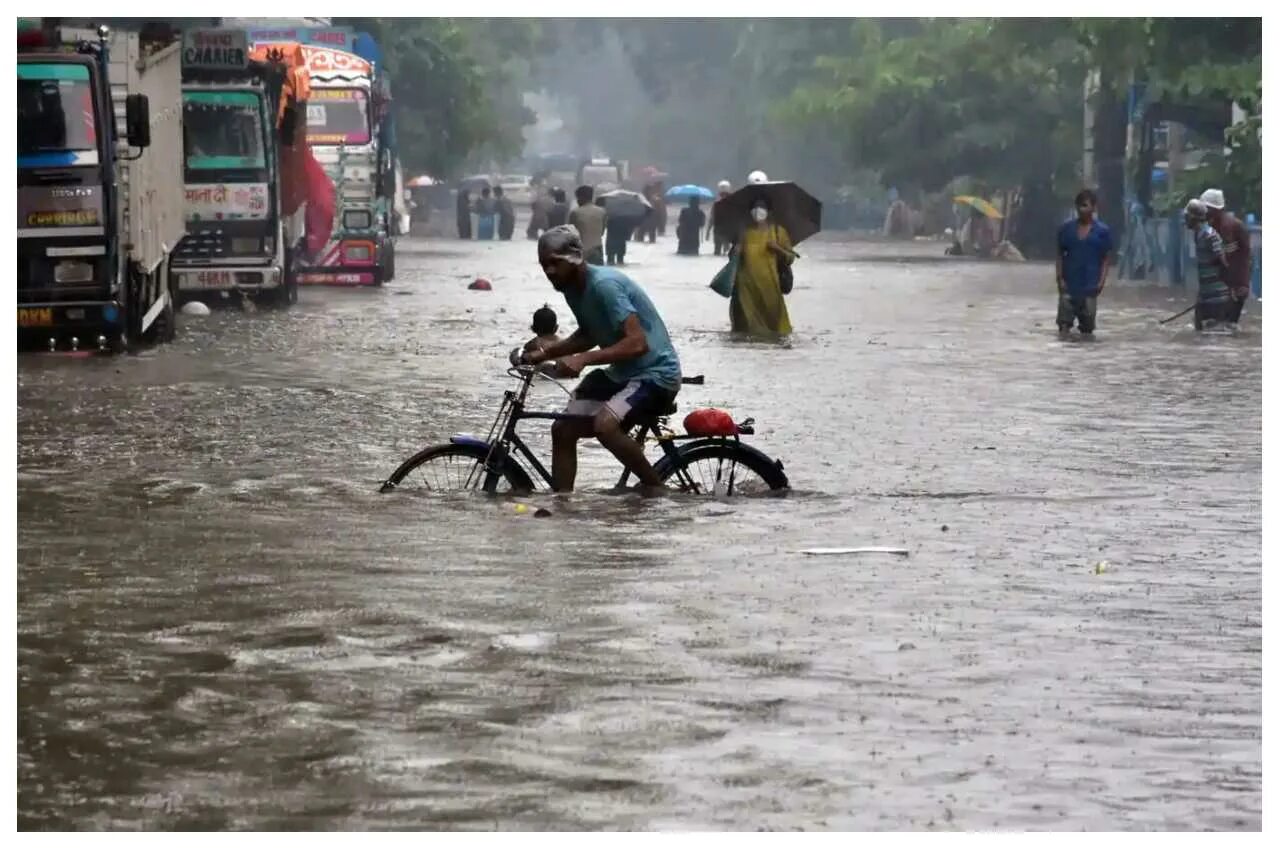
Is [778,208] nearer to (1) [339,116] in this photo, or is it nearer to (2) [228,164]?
(2) [228,164]

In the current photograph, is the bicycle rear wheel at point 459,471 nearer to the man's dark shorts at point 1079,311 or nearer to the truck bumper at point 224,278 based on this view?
the man's dark shorts at point 1079,311

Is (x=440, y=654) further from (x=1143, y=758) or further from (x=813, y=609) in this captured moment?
(x=1143, y=758)

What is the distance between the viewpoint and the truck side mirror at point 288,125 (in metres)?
31.0

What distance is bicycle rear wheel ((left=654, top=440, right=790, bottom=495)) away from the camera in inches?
482

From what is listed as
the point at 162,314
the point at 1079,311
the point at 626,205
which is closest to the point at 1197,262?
the point at 1079,311

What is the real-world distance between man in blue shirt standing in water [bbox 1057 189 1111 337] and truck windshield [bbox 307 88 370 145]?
12958 millimetres

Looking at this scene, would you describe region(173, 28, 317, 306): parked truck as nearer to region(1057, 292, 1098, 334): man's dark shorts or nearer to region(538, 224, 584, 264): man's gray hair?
region(1057, 292, 1098, 334): man's dark shorts

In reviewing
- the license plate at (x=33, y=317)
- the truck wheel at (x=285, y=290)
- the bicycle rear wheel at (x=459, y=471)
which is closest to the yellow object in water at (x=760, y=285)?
the truck wheel at (x=285, y=290)

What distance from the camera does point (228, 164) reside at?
29.8 metres

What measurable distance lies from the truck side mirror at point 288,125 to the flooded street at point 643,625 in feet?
39.8

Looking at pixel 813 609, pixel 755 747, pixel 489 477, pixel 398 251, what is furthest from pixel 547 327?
pixel 398 251

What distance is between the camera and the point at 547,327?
1147 centimetres

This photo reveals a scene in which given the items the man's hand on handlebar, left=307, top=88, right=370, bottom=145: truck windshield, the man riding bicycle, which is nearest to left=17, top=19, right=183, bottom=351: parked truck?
the man riding bicycle
